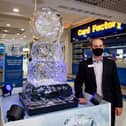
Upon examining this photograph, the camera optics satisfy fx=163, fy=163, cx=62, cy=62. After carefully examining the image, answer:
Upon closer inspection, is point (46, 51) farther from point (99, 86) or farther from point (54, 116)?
point (99, 86)

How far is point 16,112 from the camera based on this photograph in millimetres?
1012

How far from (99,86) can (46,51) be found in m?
0.96

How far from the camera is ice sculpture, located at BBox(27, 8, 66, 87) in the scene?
136 centimetres

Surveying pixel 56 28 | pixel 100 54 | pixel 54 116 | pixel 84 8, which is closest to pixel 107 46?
pixel 84 8

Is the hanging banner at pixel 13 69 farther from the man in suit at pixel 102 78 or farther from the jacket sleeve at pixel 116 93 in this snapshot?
the jacket sleeve at pixel 116 93

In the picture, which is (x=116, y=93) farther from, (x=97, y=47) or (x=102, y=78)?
(x=97, y=47)

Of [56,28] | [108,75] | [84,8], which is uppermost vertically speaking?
[84,8]

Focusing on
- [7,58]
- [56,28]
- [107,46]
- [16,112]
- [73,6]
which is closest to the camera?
[16,112]

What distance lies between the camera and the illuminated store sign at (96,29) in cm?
533

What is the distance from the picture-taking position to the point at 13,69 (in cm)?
523

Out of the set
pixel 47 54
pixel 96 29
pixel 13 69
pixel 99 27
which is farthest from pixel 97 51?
pixel 96 29

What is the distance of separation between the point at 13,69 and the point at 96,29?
346cm

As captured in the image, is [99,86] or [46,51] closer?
[46,51]

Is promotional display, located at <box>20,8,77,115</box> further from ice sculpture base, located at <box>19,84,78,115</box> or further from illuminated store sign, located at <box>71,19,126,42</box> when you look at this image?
illuminated store sign, located at <box>71,19,126,42</box>
